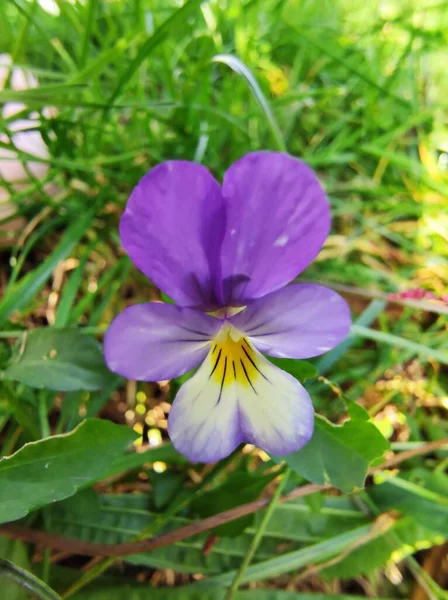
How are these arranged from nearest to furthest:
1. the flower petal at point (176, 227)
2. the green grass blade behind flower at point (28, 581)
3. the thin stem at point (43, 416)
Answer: the flower petal at point (176, 227) → the green grass blade behind flower at point (28, 581) → the thin stem at point (43, 416)

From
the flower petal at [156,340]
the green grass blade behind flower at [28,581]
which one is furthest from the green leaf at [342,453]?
the green grass blade behind flower at [28,581]

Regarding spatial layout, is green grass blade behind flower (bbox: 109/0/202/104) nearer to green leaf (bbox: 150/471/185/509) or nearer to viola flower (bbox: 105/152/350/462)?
viola flower (bbox: 105/152/350/462)

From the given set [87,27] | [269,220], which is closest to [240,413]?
[269,220]

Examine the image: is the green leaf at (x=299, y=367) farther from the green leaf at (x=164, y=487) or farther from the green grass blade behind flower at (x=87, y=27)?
the green grass blade behind flower at (x=87, y=27)

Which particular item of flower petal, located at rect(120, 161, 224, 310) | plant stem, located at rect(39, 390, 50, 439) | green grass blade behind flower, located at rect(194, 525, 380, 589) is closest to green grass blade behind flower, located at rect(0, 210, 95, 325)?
plant stem, located at rect(39, 390, 50, 439)

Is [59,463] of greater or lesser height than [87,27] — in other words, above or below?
below

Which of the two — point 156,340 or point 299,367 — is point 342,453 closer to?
point 299,367
